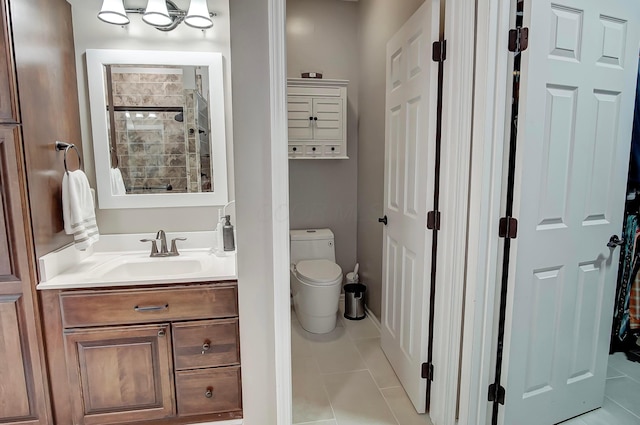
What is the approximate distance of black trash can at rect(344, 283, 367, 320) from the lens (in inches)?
118

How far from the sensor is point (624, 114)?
1.64 meters

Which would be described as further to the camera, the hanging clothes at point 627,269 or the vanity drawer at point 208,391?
the hanging clothes at point 627,269

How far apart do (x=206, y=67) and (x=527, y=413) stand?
2472mm

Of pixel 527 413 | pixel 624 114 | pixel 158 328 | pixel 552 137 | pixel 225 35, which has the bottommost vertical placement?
pixel 527 413

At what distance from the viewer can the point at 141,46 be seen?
196 centimetres

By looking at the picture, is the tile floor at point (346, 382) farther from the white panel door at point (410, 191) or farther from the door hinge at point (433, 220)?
the door hinge at point (433, 220)

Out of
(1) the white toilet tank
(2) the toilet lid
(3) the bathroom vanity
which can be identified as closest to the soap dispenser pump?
(3) the bathroom vanity

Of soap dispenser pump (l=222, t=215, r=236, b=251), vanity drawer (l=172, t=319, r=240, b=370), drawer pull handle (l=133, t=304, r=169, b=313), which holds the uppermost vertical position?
soap dispenser pump (l=222, t=215, r=236, b=251)

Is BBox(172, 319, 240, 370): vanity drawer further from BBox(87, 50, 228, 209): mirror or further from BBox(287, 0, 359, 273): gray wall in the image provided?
BBox(287, 0, 359, 273): gray wall

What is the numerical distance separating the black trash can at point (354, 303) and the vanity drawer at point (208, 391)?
58.4 inches

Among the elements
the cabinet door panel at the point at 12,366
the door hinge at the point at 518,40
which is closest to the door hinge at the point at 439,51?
the door hinge at the point at 518,40

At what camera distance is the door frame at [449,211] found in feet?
4.56

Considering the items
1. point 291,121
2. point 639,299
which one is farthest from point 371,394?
point 291,121

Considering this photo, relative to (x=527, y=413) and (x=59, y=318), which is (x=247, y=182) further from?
(x=527, y=413)
